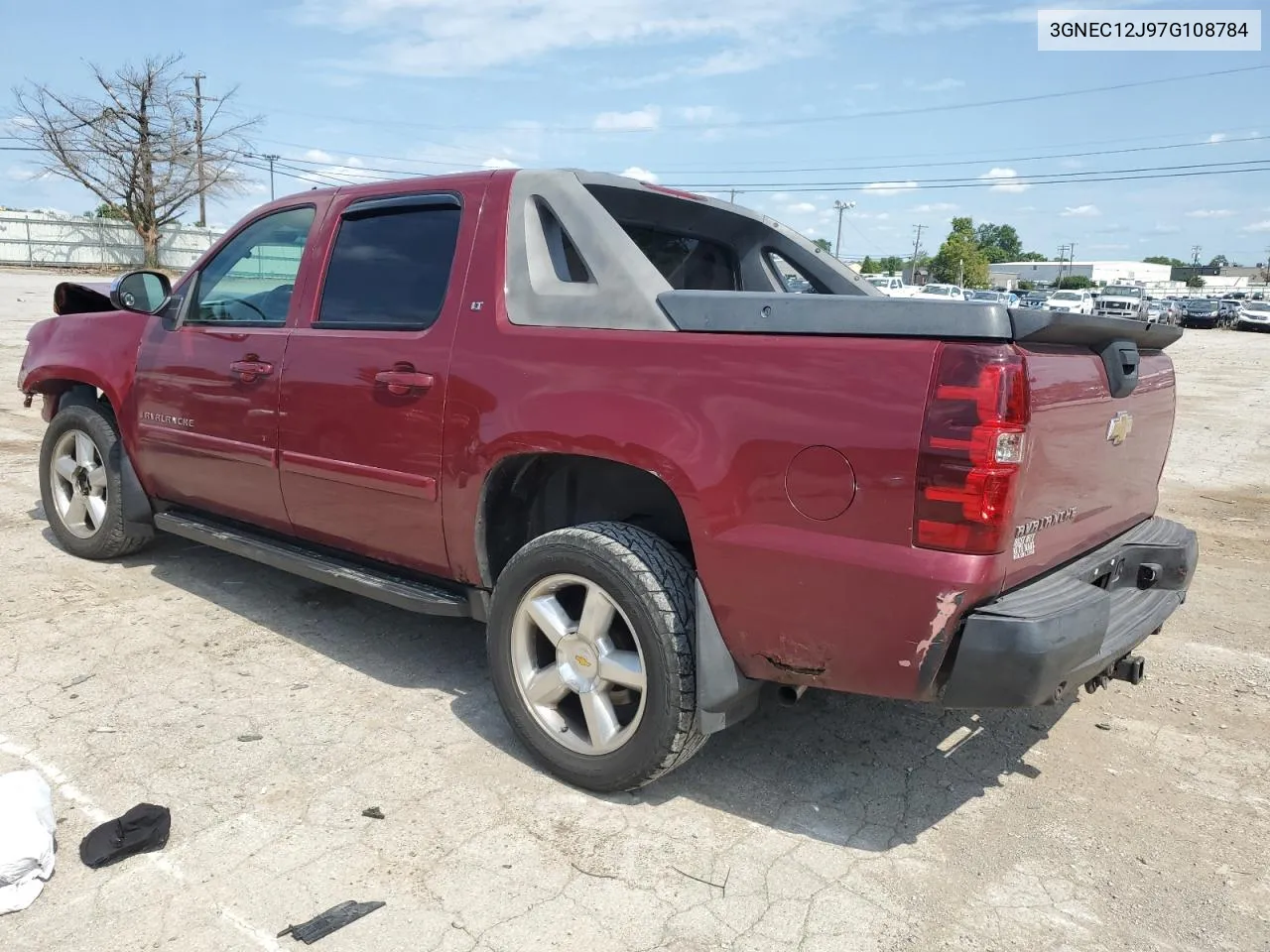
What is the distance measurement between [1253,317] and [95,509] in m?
47.4

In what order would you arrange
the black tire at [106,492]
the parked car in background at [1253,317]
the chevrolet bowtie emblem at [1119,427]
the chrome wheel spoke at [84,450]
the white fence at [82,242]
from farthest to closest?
1. the white fence at [82,242]
2. the parked car in background at [1253,317]
3. the chrome wheel spoke at [84,450]
4. the black tire at [106,492]
5. the chevrolet bowtie emblem at [1119,427]

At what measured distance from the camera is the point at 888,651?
248 centimetres

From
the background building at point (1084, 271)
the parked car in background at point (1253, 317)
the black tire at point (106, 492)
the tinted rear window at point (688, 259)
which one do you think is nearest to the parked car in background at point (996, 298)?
the tinted rear window at point (688, 259)

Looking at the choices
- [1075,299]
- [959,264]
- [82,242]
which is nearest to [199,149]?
[82,242]

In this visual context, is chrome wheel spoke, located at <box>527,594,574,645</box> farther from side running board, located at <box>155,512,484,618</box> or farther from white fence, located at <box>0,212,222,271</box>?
white fence, located at <box>0,212,222,271</box>

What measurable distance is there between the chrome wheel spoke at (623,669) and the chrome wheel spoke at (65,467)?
3.61m

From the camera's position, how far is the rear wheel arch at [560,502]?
3279 millimetres

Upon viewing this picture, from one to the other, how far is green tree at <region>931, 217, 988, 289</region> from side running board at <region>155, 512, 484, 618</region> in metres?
94.4

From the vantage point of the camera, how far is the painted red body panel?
7.96ft

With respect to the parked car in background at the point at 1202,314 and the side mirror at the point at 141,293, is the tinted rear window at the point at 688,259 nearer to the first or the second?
the side mirror at the point at 141,293

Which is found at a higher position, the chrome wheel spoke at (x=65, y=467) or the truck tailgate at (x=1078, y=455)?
the truck tailgate at (x=1078, y=455)

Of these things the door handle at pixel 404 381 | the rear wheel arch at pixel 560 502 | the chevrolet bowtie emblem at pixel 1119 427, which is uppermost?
the door handle at pixel 404 381

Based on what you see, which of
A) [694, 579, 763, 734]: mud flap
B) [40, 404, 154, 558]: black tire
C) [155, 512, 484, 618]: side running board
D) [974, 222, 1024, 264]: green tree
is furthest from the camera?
[974, 222, 1024, 264]: green tree

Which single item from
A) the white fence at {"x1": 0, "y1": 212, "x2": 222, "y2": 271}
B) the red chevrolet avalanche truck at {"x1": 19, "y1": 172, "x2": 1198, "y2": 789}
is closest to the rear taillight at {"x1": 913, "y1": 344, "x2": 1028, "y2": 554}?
the red chevrolet avalanche truck at {"x1": 19, "y1": 172, "x2": 1198, "y2": 789}
